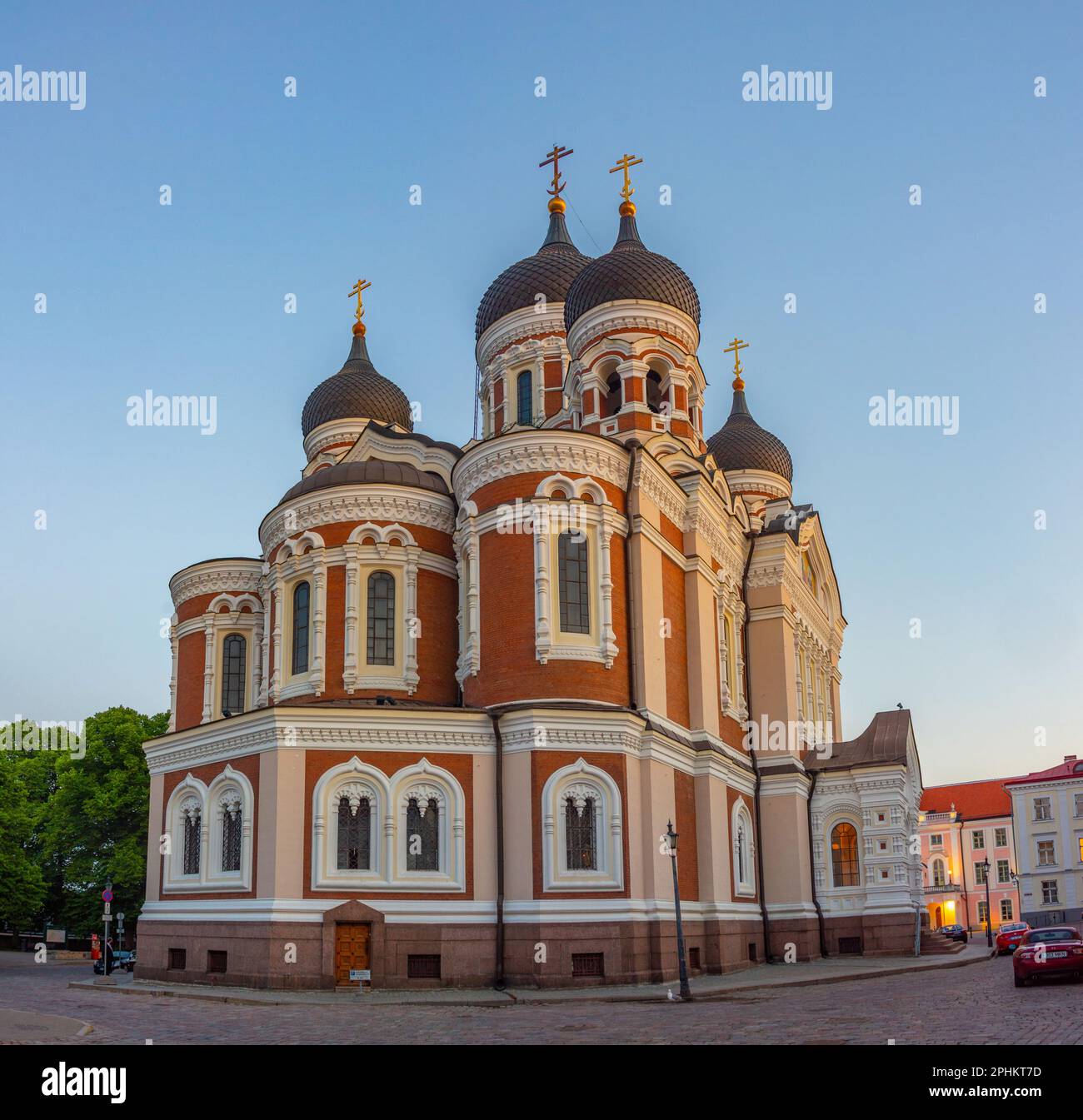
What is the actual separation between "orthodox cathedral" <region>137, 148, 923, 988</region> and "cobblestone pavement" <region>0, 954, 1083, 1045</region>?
3.17m

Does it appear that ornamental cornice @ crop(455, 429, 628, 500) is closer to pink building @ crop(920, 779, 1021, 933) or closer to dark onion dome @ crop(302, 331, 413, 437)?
dark onion dome @ crop(302, 331, 413, 437)

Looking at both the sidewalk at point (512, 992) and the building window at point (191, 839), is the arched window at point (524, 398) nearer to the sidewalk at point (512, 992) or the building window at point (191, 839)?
the building window at point (191, 839)

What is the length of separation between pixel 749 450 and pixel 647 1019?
94.8ft

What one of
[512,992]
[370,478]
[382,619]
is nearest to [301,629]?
[382,619]

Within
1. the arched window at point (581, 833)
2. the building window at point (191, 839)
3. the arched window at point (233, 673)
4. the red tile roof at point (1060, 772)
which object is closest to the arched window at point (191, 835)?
the building window at point (191, 839)

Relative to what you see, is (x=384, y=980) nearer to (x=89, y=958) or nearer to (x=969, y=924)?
(x=89, y=958)

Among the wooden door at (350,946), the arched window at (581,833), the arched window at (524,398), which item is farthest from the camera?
the arched window at (524,398)

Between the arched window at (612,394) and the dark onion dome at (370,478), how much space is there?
247 inches

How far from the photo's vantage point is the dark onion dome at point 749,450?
43469 mm

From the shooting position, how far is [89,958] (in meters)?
42.8

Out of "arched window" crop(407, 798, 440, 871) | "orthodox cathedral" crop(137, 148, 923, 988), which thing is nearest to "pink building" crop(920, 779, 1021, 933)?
"orthodox cathedral" crop(137, 148, 923, 988)

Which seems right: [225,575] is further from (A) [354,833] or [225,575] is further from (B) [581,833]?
(B) [581,833]

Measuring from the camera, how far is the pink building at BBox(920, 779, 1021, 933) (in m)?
75.2
